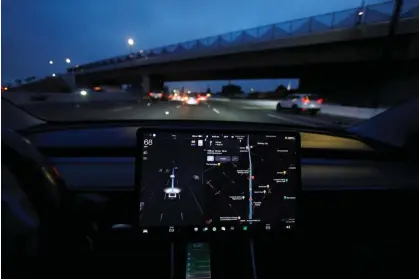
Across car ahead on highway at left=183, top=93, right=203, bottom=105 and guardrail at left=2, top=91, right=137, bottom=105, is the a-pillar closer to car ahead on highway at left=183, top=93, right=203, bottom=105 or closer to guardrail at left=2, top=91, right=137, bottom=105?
guardrail at left=2, top=91, right=137, bottom=105

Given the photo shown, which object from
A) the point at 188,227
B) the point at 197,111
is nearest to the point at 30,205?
the point at 188,227

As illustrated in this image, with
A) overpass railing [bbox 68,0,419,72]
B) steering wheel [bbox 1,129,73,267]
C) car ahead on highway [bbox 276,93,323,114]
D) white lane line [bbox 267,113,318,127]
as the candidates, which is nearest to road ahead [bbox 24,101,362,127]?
white lane line [bbox 267,113,318,127]

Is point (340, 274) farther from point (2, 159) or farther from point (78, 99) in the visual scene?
point (78, 99)

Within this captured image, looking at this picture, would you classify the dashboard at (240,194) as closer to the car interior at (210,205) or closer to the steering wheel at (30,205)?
the car interior at (210,205)

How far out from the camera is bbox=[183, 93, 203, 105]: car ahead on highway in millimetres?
4432

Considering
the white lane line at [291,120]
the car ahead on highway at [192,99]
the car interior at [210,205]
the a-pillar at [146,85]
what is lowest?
the car interior at [210,205]

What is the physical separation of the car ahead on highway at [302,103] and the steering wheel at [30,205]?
2.31m

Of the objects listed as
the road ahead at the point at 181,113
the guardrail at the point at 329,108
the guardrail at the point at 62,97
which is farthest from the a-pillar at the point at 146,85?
the guardrail at the point at 329,108

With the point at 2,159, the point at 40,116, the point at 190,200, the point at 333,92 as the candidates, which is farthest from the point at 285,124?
the point at 2,159

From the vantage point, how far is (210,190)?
2834 millimetres

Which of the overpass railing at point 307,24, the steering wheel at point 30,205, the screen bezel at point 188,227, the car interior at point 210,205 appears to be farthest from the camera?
the overpass railing at point 307,24

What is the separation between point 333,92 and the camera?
4.60 m

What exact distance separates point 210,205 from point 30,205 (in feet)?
3.48

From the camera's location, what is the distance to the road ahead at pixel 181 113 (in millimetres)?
3934
